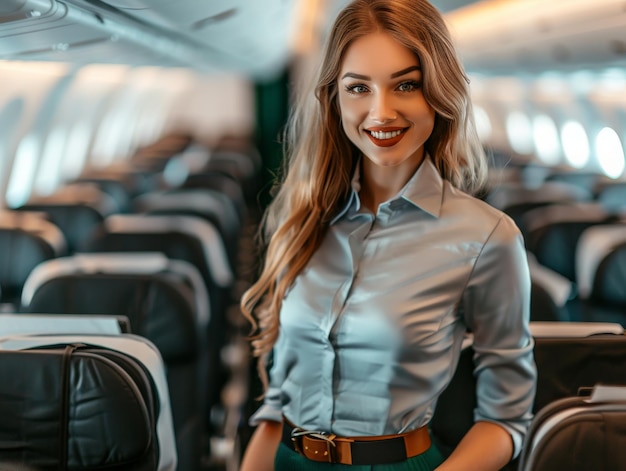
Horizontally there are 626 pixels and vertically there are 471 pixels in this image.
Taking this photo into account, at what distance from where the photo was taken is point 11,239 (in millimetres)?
4230

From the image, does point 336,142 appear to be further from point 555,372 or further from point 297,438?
point 555,372

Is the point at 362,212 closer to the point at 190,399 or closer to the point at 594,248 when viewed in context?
the point at 190,399

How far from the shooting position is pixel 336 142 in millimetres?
1832

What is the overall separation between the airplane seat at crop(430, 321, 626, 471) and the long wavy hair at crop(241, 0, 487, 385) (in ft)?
1.45

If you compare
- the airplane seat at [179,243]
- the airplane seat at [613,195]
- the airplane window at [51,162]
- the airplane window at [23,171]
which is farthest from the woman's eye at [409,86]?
the airplane window at [51,162]

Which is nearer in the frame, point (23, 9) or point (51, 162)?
point (23, 9)

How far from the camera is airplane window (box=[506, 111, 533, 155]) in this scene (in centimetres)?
1219

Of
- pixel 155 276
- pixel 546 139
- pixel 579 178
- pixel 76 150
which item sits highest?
pixel 546 139

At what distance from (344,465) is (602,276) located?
1.83m

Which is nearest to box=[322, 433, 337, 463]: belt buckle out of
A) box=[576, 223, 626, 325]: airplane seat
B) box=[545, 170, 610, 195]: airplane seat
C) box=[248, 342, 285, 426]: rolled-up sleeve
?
box=[248, 342, 285, 426]: rolled-up sleeve

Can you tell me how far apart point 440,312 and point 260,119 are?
593 inches

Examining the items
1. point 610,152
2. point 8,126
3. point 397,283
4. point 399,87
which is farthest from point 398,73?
point 610,152

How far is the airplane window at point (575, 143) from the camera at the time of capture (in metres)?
8.91

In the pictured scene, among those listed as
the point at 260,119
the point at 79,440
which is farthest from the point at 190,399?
the point at 260,119
